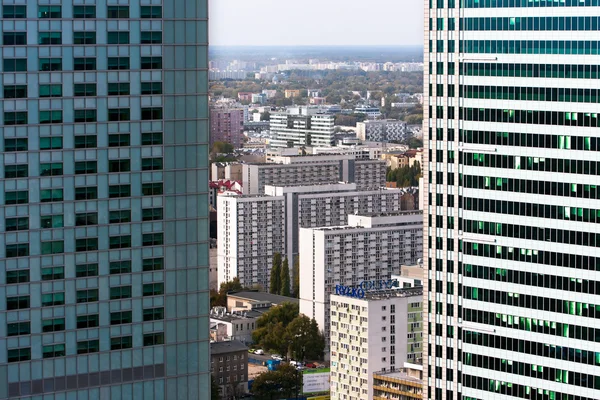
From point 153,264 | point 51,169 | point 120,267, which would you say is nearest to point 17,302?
point 120,267

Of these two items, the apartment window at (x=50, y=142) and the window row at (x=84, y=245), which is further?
the apartment window at (x=50, y=142)

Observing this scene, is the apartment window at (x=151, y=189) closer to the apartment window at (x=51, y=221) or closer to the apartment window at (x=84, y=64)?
the apartment window at (x=51, y=221)

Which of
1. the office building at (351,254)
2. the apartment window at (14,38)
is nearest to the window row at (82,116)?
the apartment window at (14,38)

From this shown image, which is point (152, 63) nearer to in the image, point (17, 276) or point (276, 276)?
point (17, 276)

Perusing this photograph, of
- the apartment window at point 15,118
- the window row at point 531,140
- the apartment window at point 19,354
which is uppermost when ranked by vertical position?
the apartment window at point 15,118

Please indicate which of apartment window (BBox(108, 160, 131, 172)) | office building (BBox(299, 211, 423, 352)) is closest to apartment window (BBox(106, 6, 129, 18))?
apartment window (BBox(108, 160, 131, 172))
